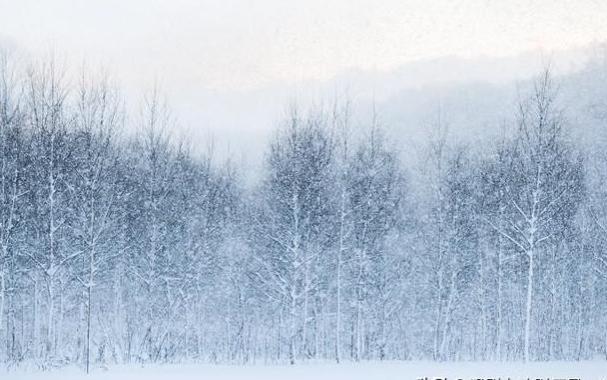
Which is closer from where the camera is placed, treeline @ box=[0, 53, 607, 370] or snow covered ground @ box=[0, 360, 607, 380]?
snow covered ground @ box=[0, 360, 607, 380]

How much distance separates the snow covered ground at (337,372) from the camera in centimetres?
1839

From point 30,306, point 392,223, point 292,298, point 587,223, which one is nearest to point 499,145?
point 392,223

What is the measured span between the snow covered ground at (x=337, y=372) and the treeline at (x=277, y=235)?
120 centimetres

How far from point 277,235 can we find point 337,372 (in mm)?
8601

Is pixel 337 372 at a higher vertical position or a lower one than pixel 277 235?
lower

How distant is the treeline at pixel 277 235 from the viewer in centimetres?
2403

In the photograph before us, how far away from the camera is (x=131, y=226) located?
105 feet

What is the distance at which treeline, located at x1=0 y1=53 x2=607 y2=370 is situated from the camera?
24.0 metres

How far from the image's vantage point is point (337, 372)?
826 inches

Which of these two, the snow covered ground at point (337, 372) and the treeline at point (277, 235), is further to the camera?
the treeline at point (277, 235)

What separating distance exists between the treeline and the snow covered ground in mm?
1202

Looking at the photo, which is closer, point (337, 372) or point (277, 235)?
point (337, 372)

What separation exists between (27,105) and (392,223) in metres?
19.2

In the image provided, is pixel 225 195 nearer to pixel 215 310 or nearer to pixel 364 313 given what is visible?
pixel 215 310
